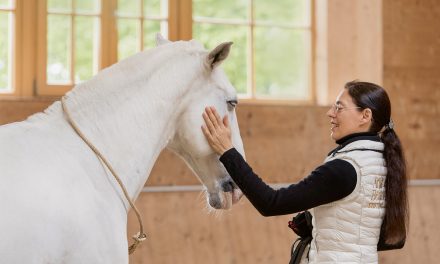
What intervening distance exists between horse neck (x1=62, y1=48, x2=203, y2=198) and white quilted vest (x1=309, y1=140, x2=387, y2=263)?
47 centimetres

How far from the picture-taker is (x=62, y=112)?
154 centimetres

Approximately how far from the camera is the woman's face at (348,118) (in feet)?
6.10

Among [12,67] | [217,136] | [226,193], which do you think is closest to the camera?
[217,136]

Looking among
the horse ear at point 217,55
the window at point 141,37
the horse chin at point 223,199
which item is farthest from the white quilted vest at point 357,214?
the window at point 141,37

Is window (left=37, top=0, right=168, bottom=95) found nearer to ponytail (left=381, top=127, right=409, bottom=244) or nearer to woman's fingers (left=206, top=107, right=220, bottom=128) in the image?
woman's fingers (left=206, top=107, right=220, bottom=128)

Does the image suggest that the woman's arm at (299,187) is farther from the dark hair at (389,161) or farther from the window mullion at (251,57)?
the window mullion at (251,57)

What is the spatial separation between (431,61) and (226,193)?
9.44 feet

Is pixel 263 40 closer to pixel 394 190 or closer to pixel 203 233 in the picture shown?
pixel 203 233

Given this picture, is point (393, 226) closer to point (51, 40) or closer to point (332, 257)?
point (332, 257)

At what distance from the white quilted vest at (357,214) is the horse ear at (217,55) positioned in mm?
403

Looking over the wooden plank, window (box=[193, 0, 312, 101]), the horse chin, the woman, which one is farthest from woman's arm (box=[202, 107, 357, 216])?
window (box=[193, 0, 312, 101])

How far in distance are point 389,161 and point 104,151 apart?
77 centimetres

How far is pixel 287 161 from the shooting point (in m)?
3.88

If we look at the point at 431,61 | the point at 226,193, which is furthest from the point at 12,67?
Answer: the point at 431,61
